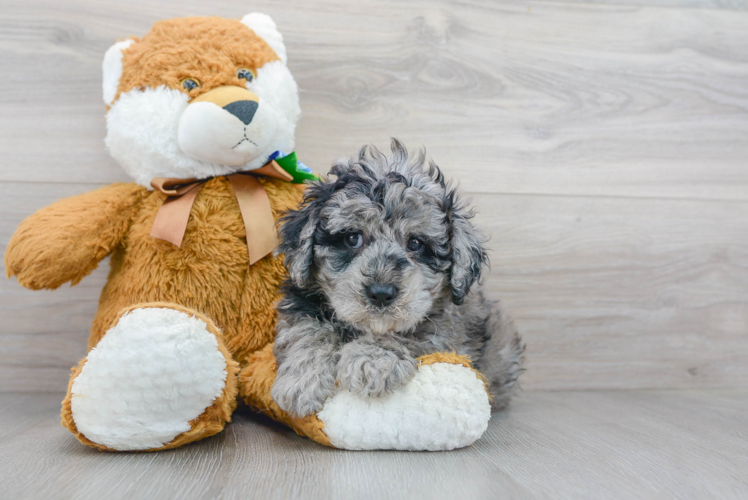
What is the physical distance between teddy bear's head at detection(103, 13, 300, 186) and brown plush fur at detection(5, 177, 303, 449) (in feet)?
0.40

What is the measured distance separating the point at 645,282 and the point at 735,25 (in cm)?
116

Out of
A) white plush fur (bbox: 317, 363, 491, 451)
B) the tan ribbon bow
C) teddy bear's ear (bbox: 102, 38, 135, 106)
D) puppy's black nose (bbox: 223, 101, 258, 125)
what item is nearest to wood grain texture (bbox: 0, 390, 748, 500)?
white plush fur (bbox: 317, 363, 491, 451)

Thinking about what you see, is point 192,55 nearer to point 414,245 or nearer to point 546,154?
point 414,245

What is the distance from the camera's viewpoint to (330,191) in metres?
1.53

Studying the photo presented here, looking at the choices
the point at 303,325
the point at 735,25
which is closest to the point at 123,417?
the point at 303,325

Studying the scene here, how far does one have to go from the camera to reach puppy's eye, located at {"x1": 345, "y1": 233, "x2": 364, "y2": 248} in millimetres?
1509

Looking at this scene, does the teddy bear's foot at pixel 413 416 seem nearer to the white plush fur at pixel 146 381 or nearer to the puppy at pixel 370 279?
the puppy at pixel 370 279

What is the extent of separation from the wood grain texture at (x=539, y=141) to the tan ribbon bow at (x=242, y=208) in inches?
18.3

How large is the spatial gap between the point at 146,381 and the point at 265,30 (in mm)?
1182

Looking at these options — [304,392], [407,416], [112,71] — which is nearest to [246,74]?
[112,71]

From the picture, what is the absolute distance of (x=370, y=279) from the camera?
1397 mm

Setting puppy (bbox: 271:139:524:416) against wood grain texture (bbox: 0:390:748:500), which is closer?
wood grain texture (bbox: 0:390:748:500)

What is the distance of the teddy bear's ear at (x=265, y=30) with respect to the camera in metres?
1.89

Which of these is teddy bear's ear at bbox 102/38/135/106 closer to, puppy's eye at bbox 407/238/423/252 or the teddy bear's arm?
the teddy bear's arm
